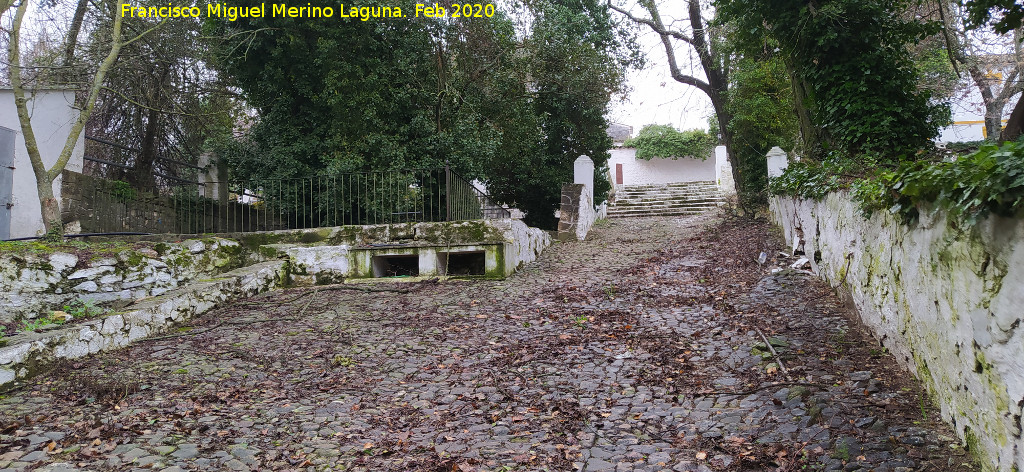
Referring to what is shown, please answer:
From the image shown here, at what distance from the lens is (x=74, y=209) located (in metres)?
10.1

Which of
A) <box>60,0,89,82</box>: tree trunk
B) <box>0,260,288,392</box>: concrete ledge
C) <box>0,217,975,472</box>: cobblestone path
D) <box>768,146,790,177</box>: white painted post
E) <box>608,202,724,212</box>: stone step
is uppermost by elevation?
<box>60,0,89,82</box>: tree trunk

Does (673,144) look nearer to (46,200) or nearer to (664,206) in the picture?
(664,206)

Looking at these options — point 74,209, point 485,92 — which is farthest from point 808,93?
point 74,209

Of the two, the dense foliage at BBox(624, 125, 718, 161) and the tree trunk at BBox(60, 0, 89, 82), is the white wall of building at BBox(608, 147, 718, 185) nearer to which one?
the dense foliage at BBox(624, 125, 718, 161)

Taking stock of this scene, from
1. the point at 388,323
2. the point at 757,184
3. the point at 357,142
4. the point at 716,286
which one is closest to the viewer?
the point at 388,323

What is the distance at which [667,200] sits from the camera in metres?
22.1

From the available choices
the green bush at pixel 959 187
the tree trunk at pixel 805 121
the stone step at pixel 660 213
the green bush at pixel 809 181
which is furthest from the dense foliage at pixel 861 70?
the stone step at pixel 660 213

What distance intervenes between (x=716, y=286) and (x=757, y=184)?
782 cm

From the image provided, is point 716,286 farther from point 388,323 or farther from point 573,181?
point 573,181

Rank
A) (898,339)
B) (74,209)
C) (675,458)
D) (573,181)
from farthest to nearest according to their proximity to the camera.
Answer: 1. (573,181)
2. (74,209)
3. (898,339)
4. (675,458)

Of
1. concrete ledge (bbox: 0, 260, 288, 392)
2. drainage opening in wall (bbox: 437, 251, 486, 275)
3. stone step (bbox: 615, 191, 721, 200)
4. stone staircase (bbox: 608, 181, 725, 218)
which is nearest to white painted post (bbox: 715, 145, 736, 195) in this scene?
stone staircase (bbox: 608, 181, 725, 218)

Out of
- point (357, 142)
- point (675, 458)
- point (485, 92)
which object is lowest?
point (675, 458)

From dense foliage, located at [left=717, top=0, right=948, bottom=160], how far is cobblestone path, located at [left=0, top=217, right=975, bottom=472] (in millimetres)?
1927

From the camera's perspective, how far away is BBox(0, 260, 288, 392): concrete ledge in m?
4.87
